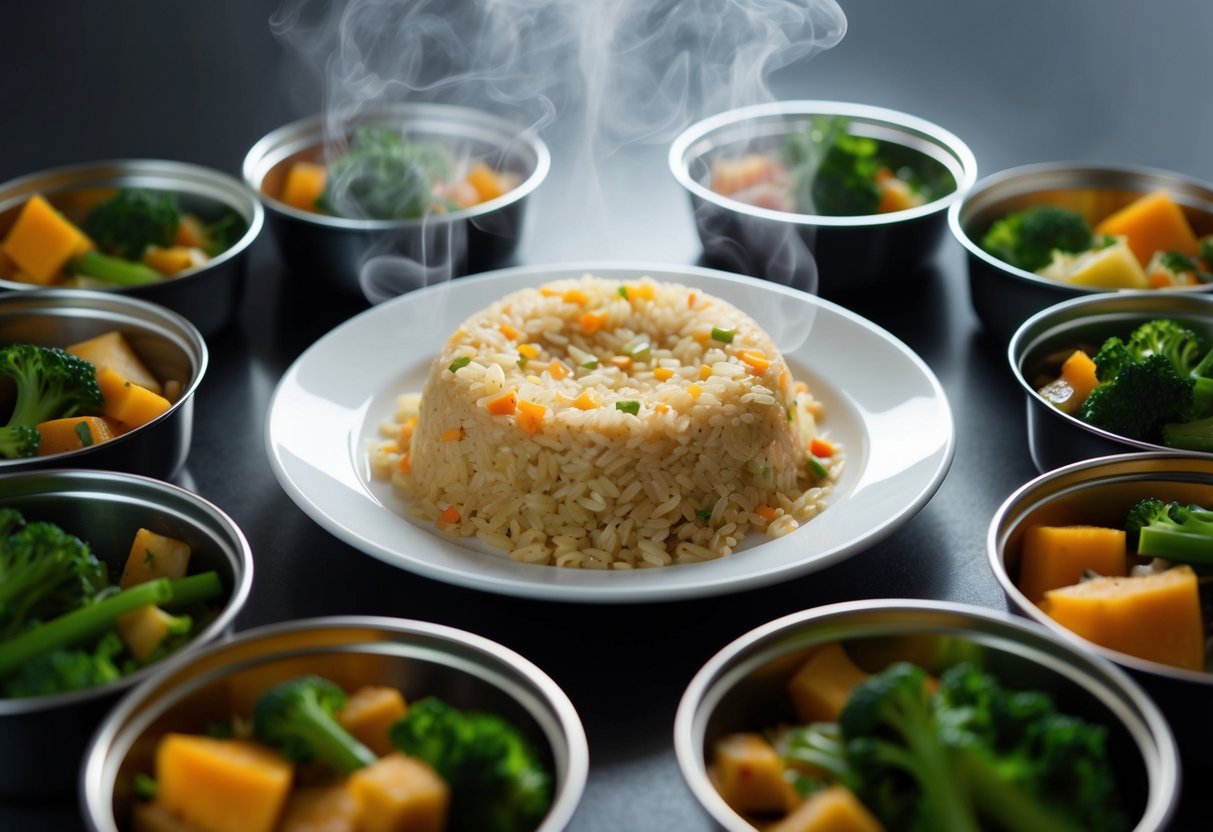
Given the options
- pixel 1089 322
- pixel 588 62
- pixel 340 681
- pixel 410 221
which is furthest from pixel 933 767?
pixel 588 62

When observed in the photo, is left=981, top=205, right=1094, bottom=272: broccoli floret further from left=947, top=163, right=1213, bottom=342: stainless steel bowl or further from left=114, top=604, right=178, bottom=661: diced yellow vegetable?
left=114, top=604, right=178, bottom=661: diced yellow vegetable

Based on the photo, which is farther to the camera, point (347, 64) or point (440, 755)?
point (347, 64)

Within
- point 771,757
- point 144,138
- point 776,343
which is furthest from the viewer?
point 144,138

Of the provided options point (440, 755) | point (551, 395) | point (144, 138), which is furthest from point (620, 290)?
point (144, 138)

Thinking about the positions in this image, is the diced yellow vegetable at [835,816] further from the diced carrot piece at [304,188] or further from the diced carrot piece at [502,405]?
the diced carrot piece at [304,188]

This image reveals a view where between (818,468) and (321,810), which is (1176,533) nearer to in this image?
(818,468)

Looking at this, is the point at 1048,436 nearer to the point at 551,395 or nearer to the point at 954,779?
the point at 551,395

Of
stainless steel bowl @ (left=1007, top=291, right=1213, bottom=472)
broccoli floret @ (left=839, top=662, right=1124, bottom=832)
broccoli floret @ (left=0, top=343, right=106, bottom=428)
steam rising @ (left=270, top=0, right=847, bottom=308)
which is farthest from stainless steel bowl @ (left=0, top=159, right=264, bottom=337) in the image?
broccoli floret @ (left=839, top=662, right=1124, bottom=832)

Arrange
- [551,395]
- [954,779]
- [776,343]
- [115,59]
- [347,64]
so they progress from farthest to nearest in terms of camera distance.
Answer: [115,59] → [347,64] → [776,343] → [551,395] → [954,779]
